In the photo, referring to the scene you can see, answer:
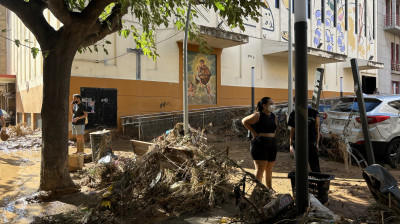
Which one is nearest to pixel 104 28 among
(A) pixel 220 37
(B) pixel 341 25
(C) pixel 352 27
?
(A) pixel 220 37

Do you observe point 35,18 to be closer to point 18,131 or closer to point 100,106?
point 100,106

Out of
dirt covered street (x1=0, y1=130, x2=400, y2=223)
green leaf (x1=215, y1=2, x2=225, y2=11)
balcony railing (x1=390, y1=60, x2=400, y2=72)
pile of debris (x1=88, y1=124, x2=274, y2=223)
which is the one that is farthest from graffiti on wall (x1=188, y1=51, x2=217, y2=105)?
balcony railing (x1=390, y1=60, x2=400, y2=72)

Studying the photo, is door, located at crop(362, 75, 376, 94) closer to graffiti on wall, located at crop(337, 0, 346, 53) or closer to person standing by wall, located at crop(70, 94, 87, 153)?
graffiti on wall, located at crop(337, 0, 346, 53)

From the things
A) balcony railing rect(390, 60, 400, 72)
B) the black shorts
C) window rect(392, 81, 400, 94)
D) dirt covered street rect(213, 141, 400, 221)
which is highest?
balcony railing rect(390, 60, 400, 72)

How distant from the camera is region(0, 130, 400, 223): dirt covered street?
3648 mm

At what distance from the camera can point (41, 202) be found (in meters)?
4.66

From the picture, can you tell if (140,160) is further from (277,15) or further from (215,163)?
(277,15)

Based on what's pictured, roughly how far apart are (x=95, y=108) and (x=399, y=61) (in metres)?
28.5

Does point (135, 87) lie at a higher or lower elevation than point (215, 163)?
higher

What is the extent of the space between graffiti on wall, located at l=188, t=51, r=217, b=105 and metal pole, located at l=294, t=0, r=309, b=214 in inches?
472

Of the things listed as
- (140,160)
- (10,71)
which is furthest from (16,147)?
(10,71)

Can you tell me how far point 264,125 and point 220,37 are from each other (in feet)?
32.4

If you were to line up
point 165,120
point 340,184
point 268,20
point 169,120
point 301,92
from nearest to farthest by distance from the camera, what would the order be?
point 301,92, point 340,184, point 165,120, point 169,120, point 268,20

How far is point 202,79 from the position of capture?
603 inches
